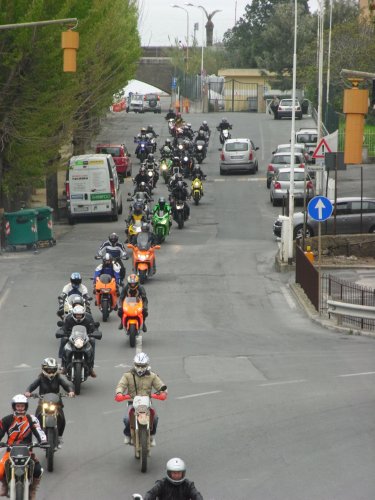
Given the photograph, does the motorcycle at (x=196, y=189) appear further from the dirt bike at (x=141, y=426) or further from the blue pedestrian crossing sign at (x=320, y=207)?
the dirt bike at (x=141, y=426)

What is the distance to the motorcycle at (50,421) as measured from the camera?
1534cm

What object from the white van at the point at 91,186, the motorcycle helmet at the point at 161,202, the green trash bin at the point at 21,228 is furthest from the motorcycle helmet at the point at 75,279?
the white van at the point at 91,186

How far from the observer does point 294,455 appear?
15977mm

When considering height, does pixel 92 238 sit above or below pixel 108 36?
below

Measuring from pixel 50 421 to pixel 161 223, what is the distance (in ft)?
78.2

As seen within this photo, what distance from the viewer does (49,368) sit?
16.6 meters

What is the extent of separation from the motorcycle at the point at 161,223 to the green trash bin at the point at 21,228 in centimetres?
374

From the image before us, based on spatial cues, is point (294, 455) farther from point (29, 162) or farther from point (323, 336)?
point (29, 162)

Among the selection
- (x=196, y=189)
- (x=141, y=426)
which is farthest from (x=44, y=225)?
(x=141, y=426)

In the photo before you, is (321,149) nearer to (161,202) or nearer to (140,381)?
(161,202)

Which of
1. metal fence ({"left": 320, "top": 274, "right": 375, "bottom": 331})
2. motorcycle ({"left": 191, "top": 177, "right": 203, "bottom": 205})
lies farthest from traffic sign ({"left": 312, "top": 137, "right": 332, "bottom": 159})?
motorcycle ({"left": 191, "top": 177, "right": 203, "bottom": 205})

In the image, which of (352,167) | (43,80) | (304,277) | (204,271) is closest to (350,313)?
(304,277)

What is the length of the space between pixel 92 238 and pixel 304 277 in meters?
13.0

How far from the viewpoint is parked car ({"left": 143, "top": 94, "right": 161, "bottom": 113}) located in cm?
10275
